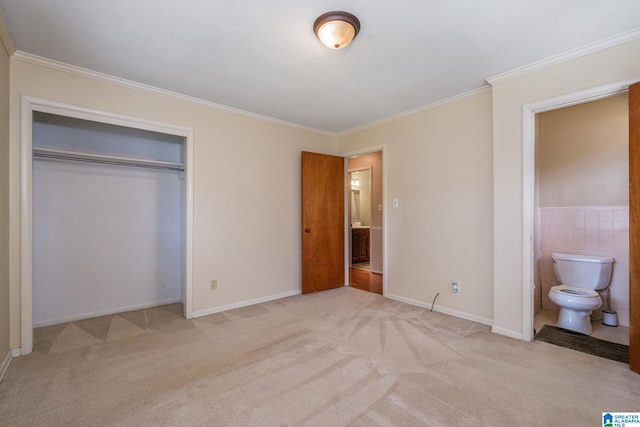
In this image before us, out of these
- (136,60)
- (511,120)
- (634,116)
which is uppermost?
(136,60)

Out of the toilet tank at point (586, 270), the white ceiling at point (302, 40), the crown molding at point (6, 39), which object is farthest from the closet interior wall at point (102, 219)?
the toilet tank at point (586, 270)

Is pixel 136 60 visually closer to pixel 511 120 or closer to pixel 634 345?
pixel 511 120

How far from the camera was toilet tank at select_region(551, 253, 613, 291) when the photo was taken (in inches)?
119

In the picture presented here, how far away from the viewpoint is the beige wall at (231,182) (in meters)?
2.79

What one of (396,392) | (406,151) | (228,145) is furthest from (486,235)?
(228,145)

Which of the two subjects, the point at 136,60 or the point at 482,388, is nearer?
the point at 482,388

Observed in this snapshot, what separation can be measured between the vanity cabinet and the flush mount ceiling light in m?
5.03

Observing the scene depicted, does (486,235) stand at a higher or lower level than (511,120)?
lower

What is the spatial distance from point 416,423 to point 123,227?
Answer: 371 cm

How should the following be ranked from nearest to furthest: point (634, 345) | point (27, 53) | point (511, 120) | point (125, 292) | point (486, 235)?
point (634, 345), point (27, 53), point (511, 120), point (486, 235), point (125, 292)

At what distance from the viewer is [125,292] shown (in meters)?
3.61

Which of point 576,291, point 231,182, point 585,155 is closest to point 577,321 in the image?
point 576,291

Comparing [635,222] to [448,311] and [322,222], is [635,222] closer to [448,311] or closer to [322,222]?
[448,311]

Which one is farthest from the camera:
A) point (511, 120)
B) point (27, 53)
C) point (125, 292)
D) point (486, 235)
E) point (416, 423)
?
point (125, 292)
